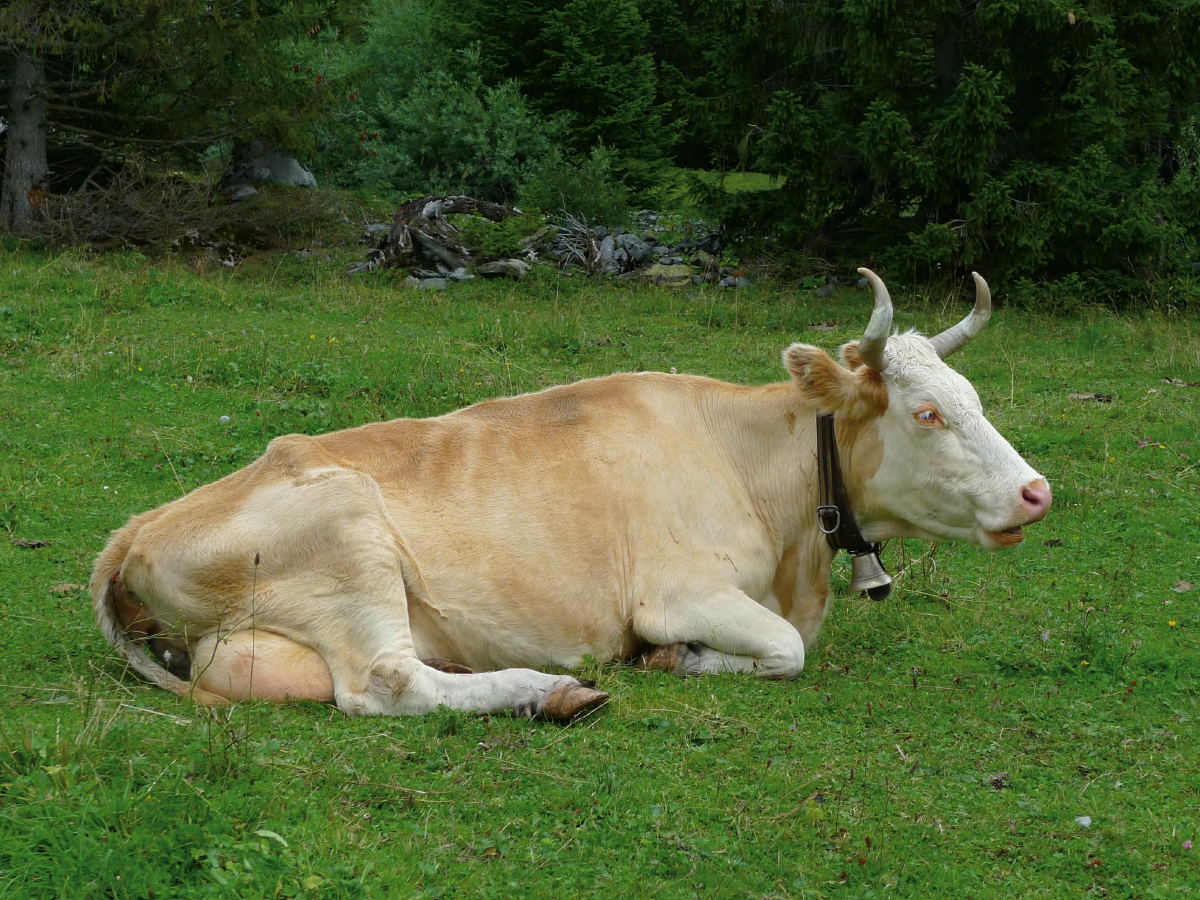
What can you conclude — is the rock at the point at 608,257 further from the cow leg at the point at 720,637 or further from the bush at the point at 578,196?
the cow leg at the point at 720,637

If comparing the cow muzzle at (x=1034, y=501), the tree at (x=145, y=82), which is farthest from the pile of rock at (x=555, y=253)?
the cow muzzle at (x=1034, y=501)

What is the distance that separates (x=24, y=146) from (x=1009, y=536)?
16733mm

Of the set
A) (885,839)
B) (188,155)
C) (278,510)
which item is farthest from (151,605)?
(188,155)

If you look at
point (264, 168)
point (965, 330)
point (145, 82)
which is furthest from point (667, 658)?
point (264, 168)

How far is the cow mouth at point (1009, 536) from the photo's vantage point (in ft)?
19.6

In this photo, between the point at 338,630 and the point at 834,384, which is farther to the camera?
the point at 834,384

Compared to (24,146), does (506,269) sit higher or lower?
lower

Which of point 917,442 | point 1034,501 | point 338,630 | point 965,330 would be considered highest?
point 965,330

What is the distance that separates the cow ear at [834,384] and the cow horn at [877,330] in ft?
0.39

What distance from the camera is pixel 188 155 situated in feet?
66.8

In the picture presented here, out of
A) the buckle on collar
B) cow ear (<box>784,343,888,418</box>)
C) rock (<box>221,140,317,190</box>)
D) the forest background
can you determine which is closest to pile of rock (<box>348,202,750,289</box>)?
the forest background

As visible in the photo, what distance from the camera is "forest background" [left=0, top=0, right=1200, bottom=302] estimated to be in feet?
50.3

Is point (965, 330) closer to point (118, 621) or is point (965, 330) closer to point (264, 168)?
point (118, 621)

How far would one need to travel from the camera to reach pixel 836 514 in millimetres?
6371
